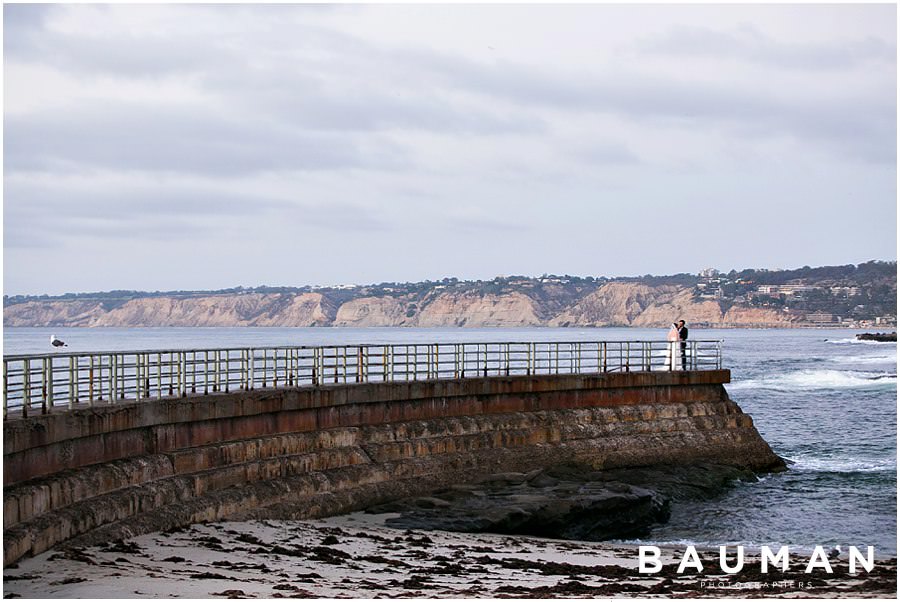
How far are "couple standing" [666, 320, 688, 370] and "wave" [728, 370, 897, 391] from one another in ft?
129

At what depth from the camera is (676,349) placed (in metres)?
33.2

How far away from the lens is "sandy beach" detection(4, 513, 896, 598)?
1438 centimetres

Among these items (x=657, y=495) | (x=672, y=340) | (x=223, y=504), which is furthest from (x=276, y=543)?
(x=672, y=340)

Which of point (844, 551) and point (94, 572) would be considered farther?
point (844, 551)

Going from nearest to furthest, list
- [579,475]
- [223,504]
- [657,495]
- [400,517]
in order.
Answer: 1. [223,504]
2. [400,517]
3. [657,495]
4. [579,475]

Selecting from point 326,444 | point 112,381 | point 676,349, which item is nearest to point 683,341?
point 676,349

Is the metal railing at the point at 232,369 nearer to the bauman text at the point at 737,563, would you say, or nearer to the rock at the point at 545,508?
the rock at the point at 545,508

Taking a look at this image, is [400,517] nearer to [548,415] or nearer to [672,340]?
[548,415]

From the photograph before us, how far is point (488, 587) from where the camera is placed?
604 inches

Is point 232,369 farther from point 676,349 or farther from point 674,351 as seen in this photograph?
point 676,349

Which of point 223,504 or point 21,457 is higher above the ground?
point 21,457

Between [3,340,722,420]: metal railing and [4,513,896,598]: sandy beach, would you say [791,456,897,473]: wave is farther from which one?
[4,513,896,598]: sandy beach

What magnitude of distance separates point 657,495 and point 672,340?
8.76 m

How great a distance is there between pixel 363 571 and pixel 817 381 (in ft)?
215
